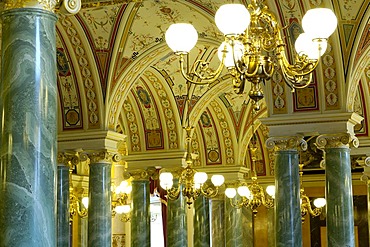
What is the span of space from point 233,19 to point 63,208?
8130 millimetres

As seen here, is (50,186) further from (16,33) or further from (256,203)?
(256,203)

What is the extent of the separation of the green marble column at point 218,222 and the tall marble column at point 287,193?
331 inches

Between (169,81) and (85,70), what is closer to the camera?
(85,70)

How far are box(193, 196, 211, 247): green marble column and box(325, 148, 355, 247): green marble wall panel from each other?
716 centimetres

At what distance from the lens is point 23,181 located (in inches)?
241

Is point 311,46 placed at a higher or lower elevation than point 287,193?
higher

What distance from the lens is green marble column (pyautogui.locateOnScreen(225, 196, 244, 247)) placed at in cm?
2012

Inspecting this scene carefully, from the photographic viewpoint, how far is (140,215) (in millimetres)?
17000

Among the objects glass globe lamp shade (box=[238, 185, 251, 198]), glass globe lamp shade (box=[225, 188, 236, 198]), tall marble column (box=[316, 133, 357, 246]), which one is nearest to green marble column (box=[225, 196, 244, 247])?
glass globe lamp shade (box=[225, 188, 236, 198])

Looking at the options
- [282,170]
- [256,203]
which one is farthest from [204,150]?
[282,170]

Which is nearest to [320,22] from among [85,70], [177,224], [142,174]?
[85,70]

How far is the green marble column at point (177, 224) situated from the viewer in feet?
57.0

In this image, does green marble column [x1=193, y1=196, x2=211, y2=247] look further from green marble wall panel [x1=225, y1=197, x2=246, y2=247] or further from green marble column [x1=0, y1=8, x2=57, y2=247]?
green marble column [x1=0, y1=8, x2=57, y2=247]

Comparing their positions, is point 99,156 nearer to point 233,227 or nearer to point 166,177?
point 166,177
